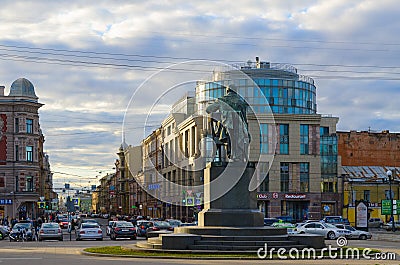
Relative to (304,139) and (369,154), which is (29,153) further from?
(369,154)

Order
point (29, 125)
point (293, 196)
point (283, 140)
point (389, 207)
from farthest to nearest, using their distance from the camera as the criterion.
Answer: point (283, 140), point (293, 196), point (29, 125), point (389, 207)

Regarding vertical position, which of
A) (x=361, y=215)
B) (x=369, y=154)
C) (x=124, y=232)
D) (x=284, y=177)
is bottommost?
(x=124, y=232)

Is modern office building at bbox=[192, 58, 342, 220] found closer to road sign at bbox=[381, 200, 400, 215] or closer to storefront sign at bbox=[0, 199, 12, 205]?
road sign at bbox=[381, 200, 400, 215]

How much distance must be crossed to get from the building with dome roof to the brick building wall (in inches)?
1725

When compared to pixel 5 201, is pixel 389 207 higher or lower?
higher

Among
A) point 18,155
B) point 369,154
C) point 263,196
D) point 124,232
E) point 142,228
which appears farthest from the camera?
point 369,154

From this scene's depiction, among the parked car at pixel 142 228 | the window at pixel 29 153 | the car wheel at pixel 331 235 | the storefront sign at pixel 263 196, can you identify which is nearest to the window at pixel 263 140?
the storefront sign at pixel 263 196

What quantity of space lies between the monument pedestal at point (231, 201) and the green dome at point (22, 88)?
5855cm

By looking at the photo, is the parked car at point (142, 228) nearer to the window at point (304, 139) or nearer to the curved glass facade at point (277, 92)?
the window at point (304, 139)

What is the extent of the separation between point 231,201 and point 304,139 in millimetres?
60963

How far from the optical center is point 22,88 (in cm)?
8731

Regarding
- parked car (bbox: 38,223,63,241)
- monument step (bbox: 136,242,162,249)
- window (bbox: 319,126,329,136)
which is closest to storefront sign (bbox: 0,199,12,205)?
parked car (bbox: 38,223,63,241)

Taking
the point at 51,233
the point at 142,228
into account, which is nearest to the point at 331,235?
the point at 142,228

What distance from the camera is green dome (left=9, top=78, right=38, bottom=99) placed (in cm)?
8688
